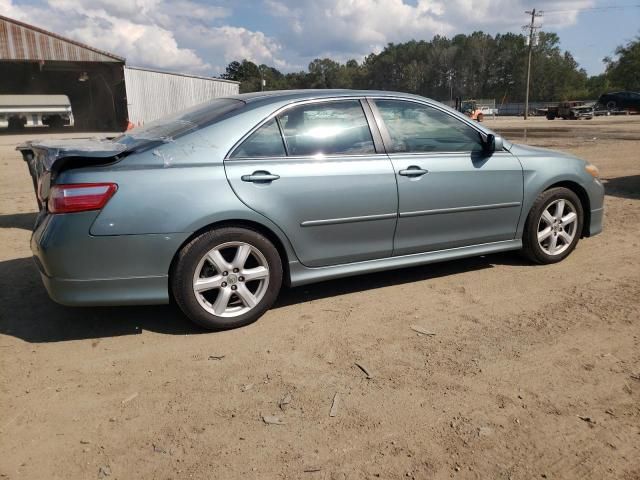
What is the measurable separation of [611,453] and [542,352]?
934 mm

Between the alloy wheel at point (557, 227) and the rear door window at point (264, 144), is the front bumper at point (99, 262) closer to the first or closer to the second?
the rear door window at point (264, 144)

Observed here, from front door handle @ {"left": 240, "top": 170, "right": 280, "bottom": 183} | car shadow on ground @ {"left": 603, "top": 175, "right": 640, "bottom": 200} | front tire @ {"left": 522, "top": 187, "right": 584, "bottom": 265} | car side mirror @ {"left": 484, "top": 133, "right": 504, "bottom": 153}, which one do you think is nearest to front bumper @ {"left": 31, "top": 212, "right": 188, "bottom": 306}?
front door handle @ {"left": 240, "top": 170, "right": 280, "bottom": 183}

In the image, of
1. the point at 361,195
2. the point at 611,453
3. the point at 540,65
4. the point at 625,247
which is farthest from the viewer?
the point at 540,65

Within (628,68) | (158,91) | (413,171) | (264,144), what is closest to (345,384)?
(264,144)

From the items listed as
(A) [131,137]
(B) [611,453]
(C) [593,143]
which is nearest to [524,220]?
(B) [611,453]

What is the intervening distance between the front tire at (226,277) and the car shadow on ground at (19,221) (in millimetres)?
3810

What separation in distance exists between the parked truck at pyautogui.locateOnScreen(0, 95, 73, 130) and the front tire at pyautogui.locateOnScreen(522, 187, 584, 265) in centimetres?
3179

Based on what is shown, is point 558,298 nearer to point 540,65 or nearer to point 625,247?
point 625,247

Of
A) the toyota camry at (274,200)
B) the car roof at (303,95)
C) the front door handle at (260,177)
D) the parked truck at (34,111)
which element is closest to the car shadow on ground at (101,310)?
the toyota camry at (274,200)

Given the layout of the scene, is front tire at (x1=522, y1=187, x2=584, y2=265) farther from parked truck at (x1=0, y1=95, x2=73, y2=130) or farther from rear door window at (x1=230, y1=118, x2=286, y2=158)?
parked truck at (x1=0, y1=95, x2=73, y2=130)

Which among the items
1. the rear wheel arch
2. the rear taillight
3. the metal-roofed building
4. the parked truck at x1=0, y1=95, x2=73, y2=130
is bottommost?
the rear wheel arch

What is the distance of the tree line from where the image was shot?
291 ft

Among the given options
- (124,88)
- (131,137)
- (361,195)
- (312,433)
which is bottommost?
(312,433)

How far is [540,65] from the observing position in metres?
90.6
